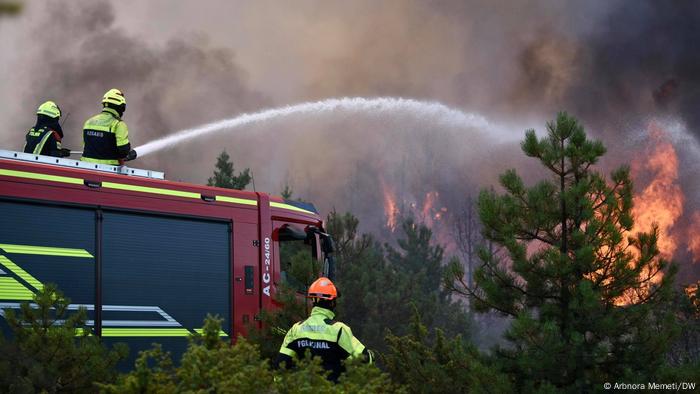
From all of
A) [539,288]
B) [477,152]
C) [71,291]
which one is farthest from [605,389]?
[477,152]

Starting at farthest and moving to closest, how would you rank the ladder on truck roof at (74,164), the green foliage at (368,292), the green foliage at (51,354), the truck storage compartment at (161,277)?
the green foliage at (368,292)
the truck storage compartment at (161,277)
the ladder on truck roof at (74,164)
the green foliage at (51,354)

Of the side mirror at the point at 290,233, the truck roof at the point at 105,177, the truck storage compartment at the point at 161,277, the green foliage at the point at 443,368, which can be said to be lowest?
the green foliage at the point at 443,368

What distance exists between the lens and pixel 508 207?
8508 millimetres

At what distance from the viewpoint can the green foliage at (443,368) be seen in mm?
7879

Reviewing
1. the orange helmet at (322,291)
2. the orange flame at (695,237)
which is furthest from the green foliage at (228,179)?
the orange flame at (695,237)

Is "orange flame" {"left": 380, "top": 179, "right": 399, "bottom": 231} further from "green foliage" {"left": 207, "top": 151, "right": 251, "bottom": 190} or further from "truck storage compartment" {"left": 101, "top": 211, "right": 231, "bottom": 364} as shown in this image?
"truck storage compartment" {"left": 101, "top": 211, "right": 231, "bottom": 364}

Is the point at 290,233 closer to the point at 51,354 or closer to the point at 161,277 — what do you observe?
the point at 161,277

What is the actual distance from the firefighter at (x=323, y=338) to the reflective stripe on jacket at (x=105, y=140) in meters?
3.46

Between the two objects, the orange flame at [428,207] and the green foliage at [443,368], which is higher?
the orange flame at [428,207]

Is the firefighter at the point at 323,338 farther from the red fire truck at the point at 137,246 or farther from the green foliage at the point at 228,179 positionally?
the green foliage at the point at 228,179

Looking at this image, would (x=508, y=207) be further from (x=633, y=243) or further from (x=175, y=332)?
(x=175, y=332)

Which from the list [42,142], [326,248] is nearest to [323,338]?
[326,248]

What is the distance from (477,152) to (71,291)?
189 ft

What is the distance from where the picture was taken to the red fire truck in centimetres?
835
